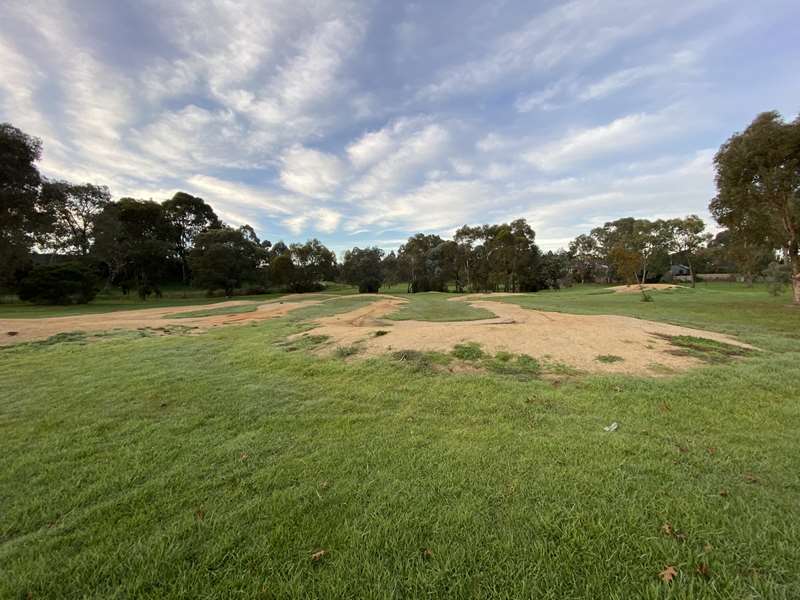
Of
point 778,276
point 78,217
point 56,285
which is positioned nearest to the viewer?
point 778,276

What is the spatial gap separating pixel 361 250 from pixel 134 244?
29.1 m

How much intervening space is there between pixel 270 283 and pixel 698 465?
47.1 meters

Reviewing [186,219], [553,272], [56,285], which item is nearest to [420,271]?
[553,272]

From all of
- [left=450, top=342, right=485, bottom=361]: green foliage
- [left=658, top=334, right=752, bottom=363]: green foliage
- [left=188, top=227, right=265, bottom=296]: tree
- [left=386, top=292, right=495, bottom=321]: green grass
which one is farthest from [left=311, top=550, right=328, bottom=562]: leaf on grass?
[left=188, top=227, right=265, bottom=296]: tree

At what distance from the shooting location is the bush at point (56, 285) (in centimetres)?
2705

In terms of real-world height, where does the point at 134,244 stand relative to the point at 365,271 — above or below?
above

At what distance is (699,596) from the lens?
5.55 ft

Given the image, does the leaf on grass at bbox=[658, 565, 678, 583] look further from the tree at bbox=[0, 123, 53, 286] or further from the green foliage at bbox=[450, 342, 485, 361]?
the tree at bbox=[0, 123, 53, 286]

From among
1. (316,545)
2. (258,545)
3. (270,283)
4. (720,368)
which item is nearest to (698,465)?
(316,545)

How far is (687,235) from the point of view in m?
44.4

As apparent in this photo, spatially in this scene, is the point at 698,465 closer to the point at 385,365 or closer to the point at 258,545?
the point at 258,545

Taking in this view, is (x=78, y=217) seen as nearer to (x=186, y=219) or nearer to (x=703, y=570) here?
(x=186, y=219)

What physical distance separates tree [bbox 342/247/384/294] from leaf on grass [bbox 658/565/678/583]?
46141 mm

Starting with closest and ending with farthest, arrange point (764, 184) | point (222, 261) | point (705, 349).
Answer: point (705, 349) → point (764, 184) → point (222, 261)
